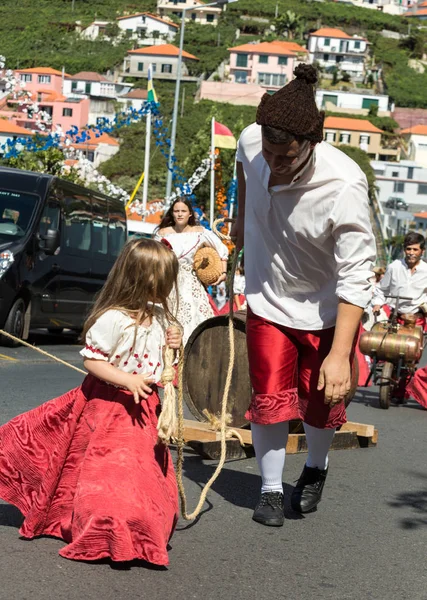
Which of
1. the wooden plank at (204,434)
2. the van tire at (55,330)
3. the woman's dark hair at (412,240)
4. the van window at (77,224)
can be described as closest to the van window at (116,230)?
the van window at (77,224)

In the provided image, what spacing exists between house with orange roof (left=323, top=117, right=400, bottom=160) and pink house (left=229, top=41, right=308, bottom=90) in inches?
555

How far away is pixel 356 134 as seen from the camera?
138625 mm

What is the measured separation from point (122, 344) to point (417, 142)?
143075mm

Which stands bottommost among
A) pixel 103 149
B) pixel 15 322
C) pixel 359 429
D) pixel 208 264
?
pixel 103 149

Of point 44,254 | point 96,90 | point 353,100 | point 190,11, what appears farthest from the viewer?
point 190,11

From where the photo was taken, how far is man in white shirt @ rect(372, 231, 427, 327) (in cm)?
1297

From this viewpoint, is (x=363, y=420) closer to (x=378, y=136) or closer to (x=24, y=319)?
(x=24, y=319)

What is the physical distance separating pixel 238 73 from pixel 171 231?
5617 inches

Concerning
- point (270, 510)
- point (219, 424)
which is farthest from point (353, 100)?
point (270, 510)

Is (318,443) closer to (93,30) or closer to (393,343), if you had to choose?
(393,343)

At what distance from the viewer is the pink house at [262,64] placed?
15100 centimetres

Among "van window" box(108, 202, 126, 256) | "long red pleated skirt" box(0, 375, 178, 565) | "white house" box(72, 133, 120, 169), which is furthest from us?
"white house" box(72, 133, 120, 169)

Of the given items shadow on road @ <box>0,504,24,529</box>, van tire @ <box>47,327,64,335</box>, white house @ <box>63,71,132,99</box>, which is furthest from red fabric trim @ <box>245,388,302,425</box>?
white house @ <box>63,71,132,99</box>

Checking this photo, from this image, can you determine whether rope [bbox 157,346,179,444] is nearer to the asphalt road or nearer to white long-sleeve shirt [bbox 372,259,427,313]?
the asphalt road
